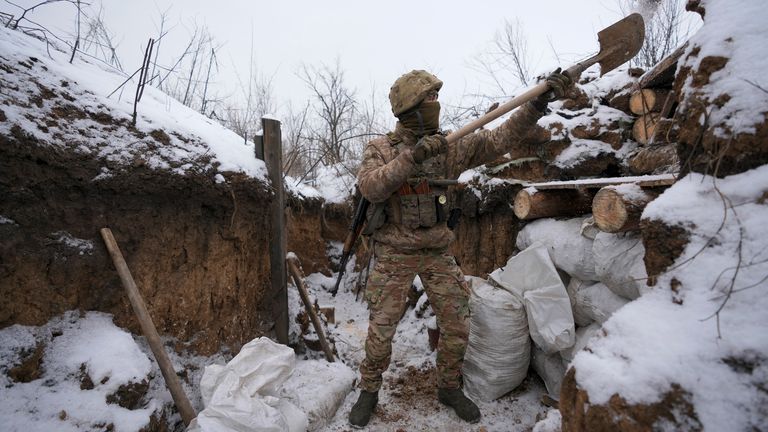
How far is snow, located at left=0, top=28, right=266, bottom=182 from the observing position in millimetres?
1994

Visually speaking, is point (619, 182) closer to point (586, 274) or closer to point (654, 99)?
point (586, 274)

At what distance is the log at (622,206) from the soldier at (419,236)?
703 mm

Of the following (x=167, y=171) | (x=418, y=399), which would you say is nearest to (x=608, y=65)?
(x=418, y=399)

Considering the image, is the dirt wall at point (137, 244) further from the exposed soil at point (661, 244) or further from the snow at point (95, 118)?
the exposed soil at point (661, 244)

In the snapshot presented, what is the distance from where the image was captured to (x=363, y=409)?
2588 mm

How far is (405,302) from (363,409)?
31.9 inches

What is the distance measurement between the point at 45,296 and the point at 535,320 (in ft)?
9.98

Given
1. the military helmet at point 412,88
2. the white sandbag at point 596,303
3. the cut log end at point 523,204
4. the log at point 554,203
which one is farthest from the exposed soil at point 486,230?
the military helmet at point 412,88

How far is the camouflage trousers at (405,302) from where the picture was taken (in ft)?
8.66

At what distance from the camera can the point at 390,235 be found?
8.77ft

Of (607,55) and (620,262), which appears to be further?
(607,55)

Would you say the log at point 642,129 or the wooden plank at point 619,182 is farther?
the log at point 642,129

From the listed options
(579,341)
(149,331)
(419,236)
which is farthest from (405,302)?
(149,331)

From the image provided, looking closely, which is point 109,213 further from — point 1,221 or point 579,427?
point 579,427
